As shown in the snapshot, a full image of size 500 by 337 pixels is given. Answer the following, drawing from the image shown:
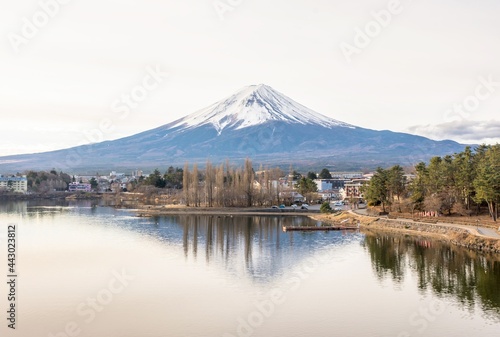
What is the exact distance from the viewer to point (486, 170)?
23.7 m

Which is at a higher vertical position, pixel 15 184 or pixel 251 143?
pixel 251 143

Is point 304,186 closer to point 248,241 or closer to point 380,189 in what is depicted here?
point 380,189

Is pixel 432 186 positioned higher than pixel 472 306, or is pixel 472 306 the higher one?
pixel 432 186

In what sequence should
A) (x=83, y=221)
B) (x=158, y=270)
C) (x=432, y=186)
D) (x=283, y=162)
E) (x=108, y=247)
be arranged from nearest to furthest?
1. (x=158, y=270)
2. (x=108, y=247)
3. (x=432, y=186)
4. (x=83, y=221)
5. (x=283, y=162)

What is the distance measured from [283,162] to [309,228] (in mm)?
87953

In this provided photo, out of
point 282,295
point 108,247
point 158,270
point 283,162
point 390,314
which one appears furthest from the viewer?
point 283,162

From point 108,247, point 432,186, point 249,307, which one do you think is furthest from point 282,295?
point 432,186

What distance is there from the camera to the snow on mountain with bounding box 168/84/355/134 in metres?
145

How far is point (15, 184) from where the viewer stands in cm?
6481

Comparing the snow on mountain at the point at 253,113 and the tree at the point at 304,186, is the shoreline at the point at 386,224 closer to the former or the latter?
the tree at the point at 304,186

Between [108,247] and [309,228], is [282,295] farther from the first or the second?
[309,228]

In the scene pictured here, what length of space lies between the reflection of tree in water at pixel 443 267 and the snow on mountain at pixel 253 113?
12063cm

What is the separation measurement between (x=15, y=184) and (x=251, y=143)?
76.8 m

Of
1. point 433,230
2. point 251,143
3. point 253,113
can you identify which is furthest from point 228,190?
point 253,113
